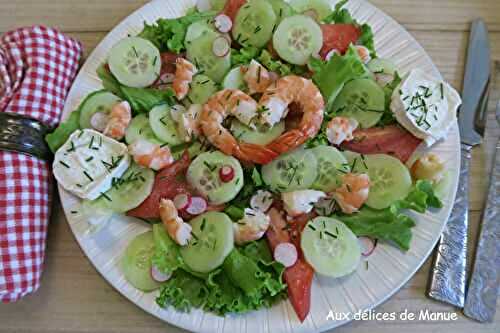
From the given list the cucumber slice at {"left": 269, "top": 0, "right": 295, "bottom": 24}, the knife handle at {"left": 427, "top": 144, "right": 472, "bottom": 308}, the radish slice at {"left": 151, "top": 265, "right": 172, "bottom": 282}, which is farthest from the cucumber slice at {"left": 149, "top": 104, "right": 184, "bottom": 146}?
the knife handle at {"left": 427, "top": 144, "right": 472, "bottom": 308}

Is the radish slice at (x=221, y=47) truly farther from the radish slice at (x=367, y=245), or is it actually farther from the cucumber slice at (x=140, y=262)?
the radish slice at (x=367, y=245)

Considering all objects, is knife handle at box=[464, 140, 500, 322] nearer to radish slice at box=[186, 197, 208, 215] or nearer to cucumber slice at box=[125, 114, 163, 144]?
radish slice at box=[186, 197, 208, 215]

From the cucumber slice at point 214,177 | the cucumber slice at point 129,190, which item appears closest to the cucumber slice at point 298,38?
the cucumber slice at point 214,177

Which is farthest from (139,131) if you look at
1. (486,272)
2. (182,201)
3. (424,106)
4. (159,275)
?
(486,272)

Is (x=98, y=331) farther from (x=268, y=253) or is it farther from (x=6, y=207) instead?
(x=268, y=253)

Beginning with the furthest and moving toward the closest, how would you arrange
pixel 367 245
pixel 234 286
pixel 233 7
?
pixel 233 7, pixel 367 245, pixel 234 286

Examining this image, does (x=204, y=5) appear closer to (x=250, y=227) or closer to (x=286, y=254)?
(x=250, y=227)

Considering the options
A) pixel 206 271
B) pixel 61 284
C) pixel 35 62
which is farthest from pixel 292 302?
pixel 35 62
